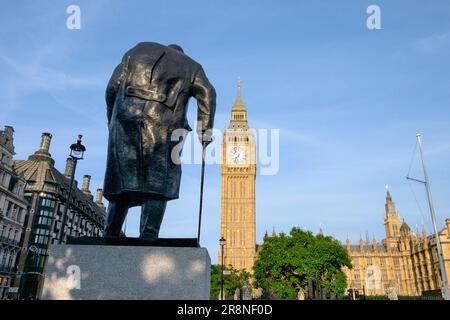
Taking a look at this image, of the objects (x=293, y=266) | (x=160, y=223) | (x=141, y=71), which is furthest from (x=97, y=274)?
(x=293, y=266)

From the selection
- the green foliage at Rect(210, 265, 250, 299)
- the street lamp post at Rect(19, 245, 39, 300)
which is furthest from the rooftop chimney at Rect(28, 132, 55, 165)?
the green foliage at Rect(210, 265, 250, 299)

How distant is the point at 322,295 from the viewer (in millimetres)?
41312

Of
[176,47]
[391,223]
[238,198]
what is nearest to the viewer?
[176,47]

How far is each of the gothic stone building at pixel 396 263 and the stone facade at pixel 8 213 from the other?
6600 centimetres

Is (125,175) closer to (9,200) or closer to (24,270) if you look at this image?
(9,200)

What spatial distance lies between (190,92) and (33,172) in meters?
56.0

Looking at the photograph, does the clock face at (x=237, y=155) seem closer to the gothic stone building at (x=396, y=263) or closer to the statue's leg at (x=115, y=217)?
the gothic stone building at (x=396, y=263)

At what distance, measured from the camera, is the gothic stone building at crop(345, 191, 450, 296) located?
79.2 meters

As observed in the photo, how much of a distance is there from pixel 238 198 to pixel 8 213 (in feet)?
191

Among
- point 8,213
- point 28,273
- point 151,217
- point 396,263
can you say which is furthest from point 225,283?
point 151,217

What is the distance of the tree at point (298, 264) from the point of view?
47812mm

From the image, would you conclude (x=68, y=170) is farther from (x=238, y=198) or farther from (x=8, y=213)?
(x=238, y=198)

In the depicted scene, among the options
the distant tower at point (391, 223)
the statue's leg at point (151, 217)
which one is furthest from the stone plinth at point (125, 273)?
the distant tower at point (391, 223)

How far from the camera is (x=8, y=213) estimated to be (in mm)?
40812
